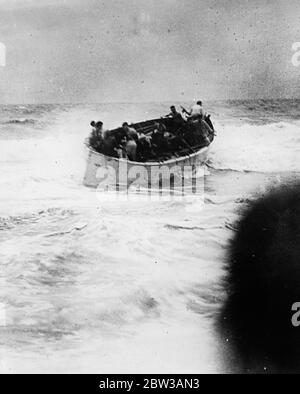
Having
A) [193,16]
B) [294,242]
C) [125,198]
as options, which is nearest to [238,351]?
[294,242]

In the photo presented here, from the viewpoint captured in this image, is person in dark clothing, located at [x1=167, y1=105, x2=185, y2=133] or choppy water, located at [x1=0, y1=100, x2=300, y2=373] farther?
person in dark clothing, located at [x1=167, y1=105, x2=185, y2=133]

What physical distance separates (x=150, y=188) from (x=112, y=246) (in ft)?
1.21

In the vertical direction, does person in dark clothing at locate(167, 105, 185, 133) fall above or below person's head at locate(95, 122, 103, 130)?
above

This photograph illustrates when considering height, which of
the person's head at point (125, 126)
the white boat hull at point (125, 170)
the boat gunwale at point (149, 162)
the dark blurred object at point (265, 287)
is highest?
the person's head at point (125, 126)

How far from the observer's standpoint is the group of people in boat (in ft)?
8.96

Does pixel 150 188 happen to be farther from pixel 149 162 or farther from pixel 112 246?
pixel 112 246

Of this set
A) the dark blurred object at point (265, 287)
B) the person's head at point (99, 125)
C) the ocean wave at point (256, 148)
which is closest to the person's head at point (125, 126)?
the person's head at point (99, 125)

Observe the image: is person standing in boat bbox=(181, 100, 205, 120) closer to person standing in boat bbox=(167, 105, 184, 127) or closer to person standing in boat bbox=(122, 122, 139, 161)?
person standing in boat bbox=(167, 105, 184, 127)

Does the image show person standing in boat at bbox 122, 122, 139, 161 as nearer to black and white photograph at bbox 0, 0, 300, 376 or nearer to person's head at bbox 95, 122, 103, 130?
black and white photograph at bbox 0, 0, 300, 376

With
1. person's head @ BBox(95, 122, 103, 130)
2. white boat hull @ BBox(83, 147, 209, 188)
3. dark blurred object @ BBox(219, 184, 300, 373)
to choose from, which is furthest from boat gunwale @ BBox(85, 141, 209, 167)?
dark blurred object @ BBox(219, 184, 300, 373)

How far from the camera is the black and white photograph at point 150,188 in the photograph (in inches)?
101

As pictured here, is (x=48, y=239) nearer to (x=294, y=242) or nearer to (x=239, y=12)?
(x=294, y=242)

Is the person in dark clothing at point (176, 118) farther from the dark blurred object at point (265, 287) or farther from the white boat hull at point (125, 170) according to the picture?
the dark blurred object at point (265, 287)

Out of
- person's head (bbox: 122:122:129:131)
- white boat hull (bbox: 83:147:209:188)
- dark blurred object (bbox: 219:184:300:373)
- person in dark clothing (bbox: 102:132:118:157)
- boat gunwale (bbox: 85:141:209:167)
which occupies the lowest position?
dark blurred object (bbox: 219:184:300:373)
